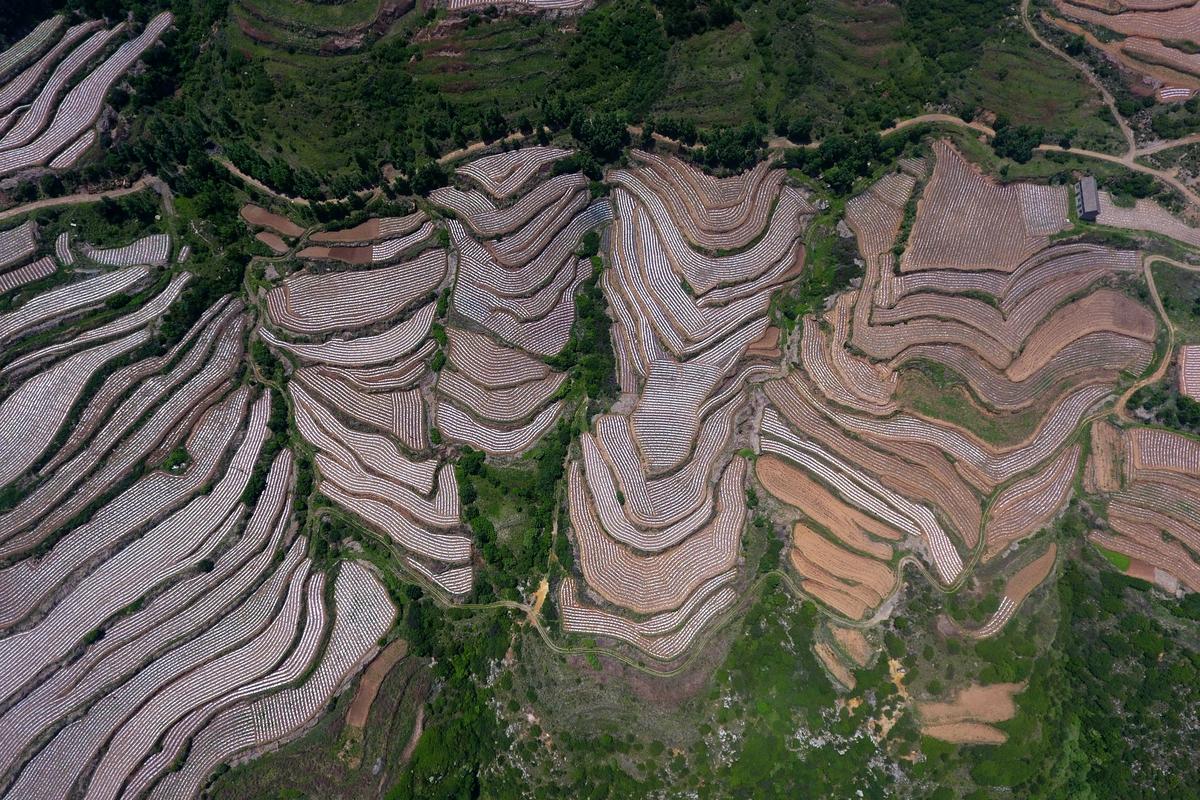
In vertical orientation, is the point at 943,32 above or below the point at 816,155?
above

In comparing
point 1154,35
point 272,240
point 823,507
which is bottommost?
point 823,507

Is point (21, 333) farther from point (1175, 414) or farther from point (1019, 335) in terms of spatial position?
point (1175, 414)

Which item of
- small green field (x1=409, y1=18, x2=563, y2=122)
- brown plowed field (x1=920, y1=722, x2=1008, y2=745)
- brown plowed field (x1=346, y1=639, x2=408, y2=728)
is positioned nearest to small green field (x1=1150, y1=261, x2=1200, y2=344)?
brown plowed field (x1=920, y1=722, x2=1008, y2=745)

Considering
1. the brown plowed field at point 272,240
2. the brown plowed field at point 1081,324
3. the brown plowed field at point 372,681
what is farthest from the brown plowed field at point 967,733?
the brown plowed field at point 272,240

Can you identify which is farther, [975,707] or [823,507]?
[823,507]

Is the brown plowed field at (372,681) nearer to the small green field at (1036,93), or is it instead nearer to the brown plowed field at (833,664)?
the brown plowed field at (833,664)

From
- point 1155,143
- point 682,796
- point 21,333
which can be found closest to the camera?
point 682,796

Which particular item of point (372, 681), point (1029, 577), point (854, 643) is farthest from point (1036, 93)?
point (372, 681)

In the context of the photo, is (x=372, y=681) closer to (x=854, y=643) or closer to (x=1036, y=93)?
(x=854, y=643)

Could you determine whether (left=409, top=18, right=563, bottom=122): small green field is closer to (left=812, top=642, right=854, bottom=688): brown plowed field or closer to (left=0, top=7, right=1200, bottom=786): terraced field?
(left=0, top=7, right=1200, bottom=786): terraced field

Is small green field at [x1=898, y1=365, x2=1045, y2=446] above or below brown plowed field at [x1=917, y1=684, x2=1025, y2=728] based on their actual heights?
above

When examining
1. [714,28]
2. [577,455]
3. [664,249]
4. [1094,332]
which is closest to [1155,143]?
[1094,332]
